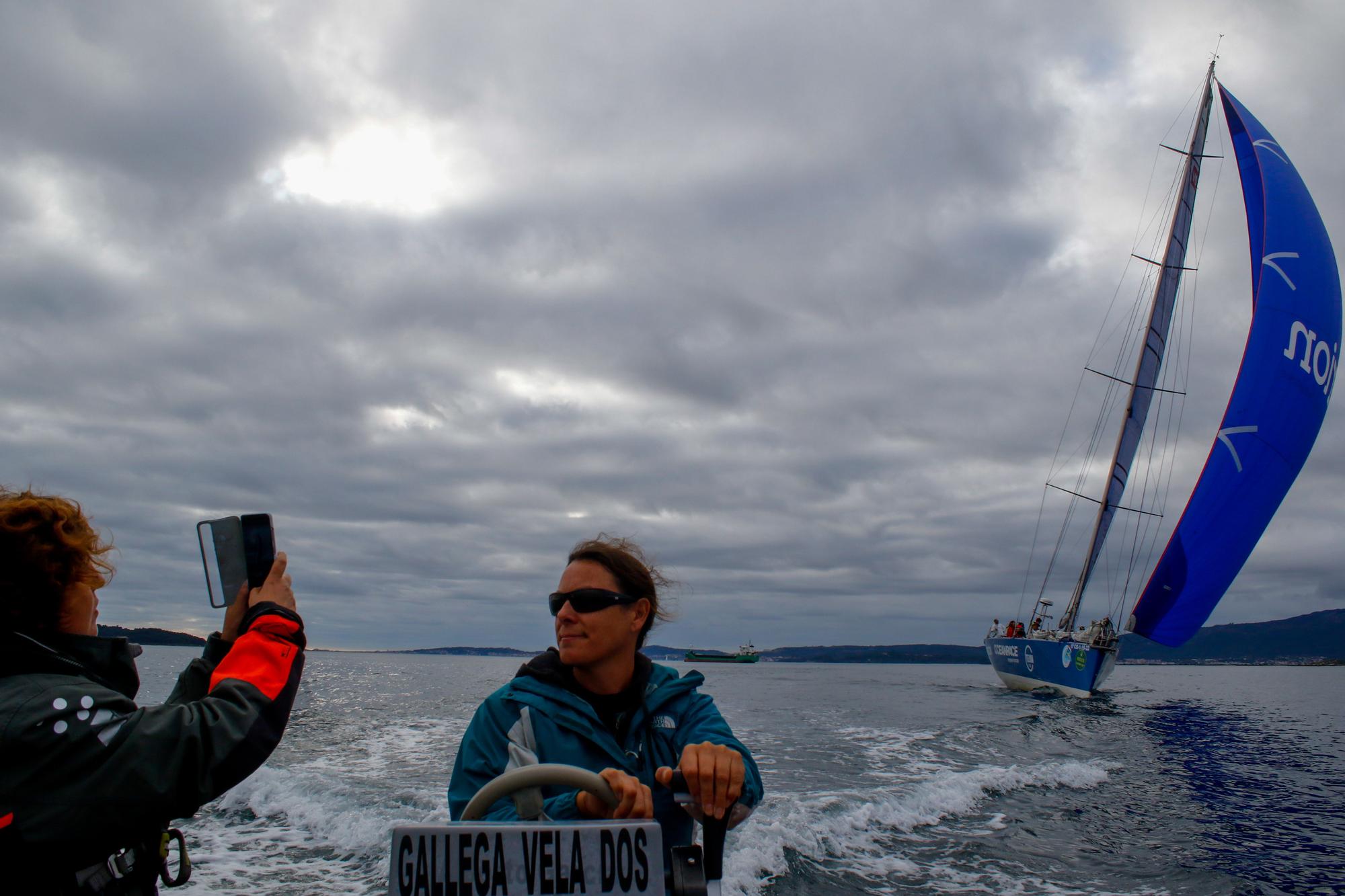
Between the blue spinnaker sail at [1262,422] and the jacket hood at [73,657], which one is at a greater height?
the blue spinnaker sail at [1262,422]

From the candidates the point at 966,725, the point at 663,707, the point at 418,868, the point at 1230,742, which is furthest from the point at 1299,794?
the point at 418,868

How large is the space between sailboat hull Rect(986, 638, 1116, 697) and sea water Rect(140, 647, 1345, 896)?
8.09 meters

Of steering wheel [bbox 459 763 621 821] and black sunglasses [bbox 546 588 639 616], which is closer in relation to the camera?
steering wheel [bbox 459 763 621 821]

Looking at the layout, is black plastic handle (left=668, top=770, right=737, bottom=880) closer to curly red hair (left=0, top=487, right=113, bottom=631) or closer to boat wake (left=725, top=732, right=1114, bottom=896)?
curly red hair (left=0, top=487, right=113, bottom=631)

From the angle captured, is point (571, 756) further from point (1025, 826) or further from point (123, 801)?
point (1025, 826)

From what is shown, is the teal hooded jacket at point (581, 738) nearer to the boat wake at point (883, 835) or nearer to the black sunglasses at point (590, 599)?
the black sunglasses at point (590, 599)

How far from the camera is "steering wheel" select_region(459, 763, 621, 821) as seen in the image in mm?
1599

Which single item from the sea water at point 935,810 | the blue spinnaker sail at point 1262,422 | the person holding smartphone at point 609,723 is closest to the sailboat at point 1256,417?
the blue spinnaker sail at point 1262,422

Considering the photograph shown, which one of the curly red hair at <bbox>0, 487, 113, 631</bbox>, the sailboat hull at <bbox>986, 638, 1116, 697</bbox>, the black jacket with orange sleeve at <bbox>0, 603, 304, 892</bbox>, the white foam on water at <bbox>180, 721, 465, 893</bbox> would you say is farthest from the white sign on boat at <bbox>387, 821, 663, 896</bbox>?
the sailboat hull at <bbox>986, 638, 1116, 697</bbox>

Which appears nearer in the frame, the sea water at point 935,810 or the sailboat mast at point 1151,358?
the sea water at point 935,810

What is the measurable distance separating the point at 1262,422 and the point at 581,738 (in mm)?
25125

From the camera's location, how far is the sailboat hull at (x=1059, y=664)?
25.7 meters

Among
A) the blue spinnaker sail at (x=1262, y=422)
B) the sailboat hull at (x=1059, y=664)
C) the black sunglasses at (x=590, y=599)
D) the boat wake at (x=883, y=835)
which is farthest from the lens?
the sailboat hull at (x=1059, y=664)

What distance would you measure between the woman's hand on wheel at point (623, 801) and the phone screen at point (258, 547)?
2.89 feet
